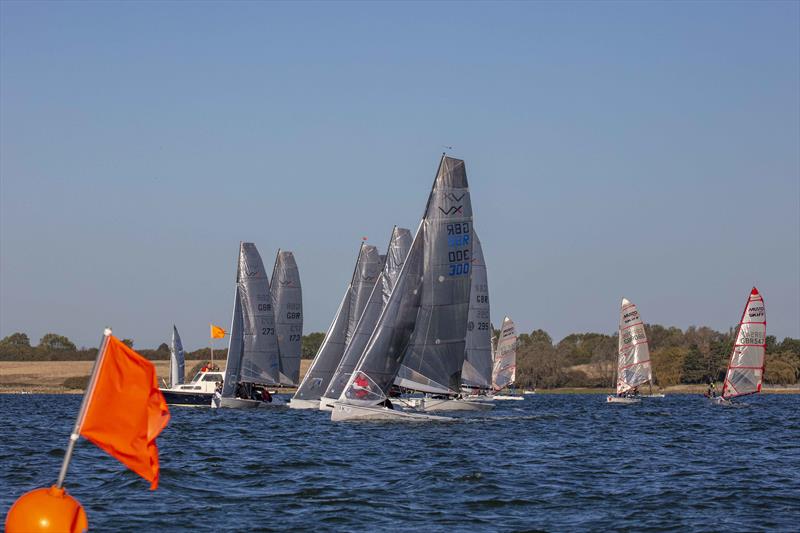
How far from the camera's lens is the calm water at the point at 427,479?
21.3 meters

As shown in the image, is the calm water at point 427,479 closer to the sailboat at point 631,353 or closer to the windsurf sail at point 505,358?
the sailboat at point 631,353

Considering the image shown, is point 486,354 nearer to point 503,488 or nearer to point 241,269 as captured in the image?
point 241,269

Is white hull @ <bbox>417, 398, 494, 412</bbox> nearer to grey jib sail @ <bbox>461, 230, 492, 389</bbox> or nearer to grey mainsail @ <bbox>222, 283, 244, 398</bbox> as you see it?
grey jib sail @ <bbox>461, 230, 492, 389</bbox>

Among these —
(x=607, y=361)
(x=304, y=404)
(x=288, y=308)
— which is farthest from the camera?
(x=607, y=361)

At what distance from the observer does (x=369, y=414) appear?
45.9m

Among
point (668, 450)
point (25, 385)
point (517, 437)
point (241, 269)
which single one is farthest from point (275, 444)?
point (25, 385)

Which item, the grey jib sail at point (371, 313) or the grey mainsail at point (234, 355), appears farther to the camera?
the grey mainsail at point (234, 355)

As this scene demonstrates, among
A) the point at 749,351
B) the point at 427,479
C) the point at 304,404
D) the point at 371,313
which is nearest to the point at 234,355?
the point at 304,404

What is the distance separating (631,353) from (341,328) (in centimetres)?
4105

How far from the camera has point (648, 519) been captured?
2141cm

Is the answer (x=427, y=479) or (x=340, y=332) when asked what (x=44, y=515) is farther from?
(x=340, y=332)

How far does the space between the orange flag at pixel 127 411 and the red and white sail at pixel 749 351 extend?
70416 mm

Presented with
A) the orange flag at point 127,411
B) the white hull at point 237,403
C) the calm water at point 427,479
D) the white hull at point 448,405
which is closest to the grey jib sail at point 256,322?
the white hull at point 237,403

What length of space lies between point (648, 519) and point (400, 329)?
27755 mm
